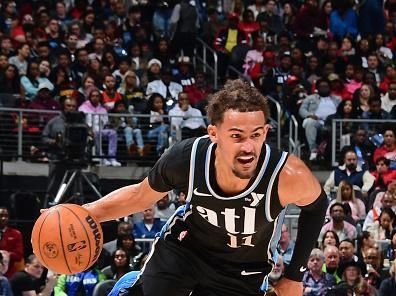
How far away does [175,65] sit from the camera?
18984 millimetres

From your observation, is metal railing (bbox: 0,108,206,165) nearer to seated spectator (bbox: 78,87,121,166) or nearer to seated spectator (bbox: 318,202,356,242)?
seated spectator (bbox: 78,87,121,166)

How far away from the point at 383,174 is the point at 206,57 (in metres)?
6.01

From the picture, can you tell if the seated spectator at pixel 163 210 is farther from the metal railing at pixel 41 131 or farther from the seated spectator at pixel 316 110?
the seated spectator at pixel 316 110

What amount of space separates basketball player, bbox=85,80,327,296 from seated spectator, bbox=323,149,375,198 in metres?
8.48

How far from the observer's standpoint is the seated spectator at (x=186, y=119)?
15.8 meters

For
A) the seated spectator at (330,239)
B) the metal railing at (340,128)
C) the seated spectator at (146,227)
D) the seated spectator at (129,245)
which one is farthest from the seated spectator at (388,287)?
the metal railing at (340,128)

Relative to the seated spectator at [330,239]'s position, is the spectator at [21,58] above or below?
above

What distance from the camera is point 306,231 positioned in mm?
6305

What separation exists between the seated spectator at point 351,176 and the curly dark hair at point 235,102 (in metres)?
8.96

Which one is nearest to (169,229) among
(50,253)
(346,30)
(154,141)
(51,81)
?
(50,253)

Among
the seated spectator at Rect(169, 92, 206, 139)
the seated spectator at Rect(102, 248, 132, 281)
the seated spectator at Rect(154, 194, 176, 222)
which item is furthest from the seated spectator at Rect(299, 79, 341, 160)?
the seated spectator at Rect(102, 248, 132, 281)

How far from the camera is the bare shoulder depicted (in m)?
6.10

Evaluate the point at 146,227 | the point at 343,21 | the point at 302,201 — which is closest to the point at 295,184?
the point at 302,201

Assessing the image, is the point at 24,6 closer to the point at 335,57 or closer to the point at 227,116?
the point at 335,57
